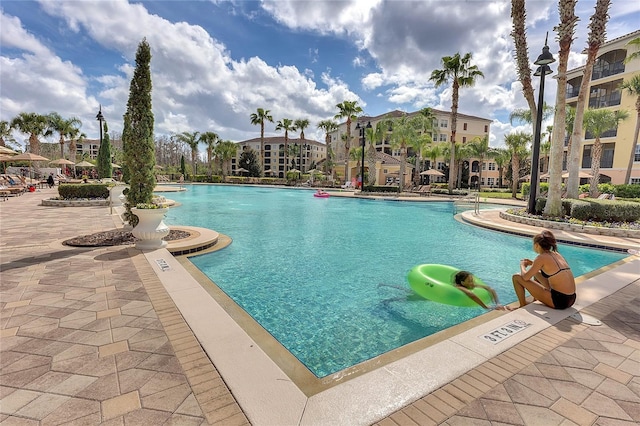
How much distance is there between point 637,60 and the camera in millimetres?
31047

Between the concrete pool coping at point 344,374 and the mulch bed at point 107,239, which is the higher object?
the mulch bed at point 107,239

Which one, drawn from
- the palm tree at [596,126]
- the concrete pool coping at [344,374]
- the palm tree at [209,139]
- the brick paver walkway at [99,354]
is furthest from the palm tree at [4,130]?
the palm tree at [596,126]

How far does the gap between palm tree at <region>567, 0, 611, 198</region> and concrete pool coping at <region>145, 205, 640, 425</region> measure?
12.8m

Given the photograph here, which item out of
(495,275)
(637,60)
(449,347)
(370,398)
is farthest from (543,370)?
(637,60)

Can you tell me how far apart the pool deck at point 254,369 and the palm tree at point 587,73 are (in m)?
12.0

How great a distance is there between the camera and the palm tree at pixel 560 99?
12781mm

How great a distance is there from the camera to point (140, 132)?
8.11m

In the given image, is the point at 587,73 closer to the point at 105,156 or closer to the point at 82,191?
the point at 82,191

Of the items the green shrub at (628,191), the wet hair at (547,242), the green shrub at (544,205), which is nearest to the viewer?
the wet hair at (547,242)

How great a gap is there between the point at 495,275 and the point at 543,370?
4.85m

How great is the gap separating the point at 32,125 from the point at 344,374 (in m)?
58.9

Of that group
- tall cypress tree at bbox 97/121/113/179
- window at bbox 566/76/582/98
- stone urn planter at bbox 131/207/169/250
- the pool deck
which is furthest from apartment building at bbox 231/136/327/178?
the pool deck

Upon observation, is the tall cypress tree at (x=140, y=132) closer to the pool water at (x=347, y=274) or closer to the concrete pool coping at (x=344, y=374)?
the pool water at (x=347, y=274)

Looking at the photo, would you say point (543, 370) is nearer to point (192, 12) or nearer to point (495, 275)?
point (495, 275)
